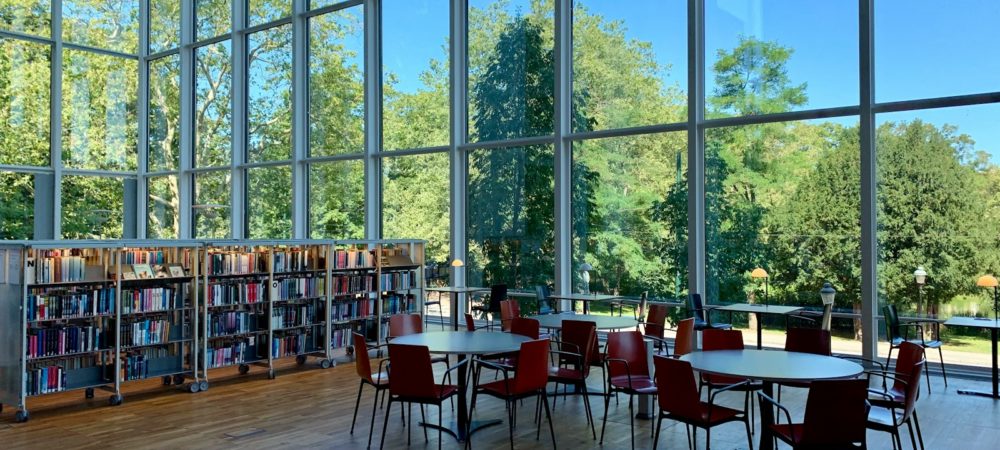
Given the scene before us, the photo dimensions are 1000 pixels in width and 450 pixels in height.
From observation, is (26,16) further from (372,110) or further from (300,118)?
(372,110)

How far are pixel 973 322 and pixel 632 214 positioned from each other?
4302 mm

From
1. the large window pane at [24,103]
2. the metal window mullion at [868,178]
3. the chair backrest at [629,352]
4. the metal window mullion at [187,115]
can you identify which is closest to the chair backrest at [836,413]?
the chair backrest at [629,352]

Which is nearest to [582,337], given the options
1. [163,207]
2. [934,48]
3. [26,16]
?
[934,48]

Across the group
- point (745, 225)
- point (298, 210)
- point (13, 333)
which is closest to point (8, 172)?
point (298, 210)

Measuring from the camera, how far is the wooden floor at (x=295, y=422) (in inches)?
231

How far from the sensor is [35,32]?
1509 centimetres

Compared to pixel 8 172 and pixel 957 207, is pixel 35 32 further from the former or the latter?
pixel 957 207

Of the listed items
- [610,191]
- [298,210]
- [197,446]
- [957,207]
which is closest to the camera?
[197,446]

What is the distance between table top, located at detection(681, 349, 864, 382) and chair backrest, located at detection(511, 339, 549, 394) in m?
1.03

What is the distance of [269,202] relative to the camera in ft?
48.4

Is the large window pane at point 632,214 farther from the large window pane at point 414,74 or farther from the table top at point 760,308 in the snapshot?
the large window pane at point 414,74

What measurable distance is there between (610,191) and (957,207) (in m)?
4.28

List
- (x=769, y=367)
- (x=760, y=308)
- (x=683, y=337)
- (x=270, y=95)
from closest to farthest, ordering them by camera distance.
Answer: (x=769, y=367) < (x=683, y=337) < (x=760, y=308) < (x=270, y=95)

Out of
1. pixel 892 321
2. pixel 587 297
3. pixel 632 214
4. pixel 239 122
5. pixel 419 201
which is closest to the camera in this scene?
pixel 892 321
